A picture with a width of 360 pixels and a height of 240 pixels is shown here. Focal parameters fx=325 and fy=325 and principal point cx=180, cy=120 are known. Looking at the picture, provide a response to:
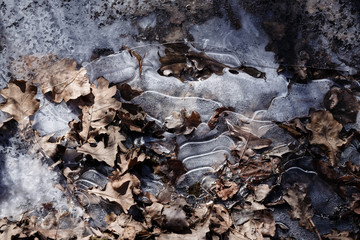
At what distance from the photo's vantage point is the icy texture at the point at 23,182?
8.41 feet

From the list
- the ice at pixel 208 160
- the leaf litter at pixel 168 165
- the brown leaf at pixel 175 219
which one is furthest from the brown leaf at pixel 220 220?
the ice at pixel 208 160

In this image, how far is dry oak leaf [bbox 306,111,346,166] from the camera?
2.60 m

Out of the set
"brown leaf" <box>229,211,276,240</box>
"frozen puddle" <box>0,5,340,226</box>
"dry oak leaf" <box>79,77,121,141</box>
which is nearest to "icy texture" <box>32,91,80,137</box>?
"frozen puddle" <box>0,5,340,226</box>

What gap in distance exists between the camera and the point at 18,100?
260 centimetres

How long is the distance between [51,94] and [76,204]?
36.0 inches

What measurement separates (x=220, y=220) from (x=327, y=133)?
1.10 meters

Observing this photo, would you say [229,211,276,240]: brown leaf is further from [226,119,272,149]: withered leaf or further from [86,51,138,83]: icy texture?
[86,51,138,83]: icy texture

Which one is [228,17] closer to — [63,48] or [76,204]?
[63,48]

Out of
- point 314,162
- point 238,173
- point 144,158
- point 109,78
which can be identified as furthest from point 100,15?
point 314,162

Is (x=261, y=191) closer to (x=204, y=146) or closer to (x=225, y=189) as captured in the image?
(x=225, y=189)

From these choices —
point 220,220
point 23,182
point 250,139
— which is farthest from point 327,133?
point 23,182

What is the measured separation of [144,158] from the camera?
258cm

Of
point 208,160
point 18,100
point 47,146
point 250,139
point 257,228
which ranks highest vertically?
point 18,100

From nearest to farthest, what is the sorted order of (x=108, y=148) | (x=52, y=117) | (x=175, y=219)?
(x=175, y=219) → (x=108, y=148) → (x=52, y=117)
